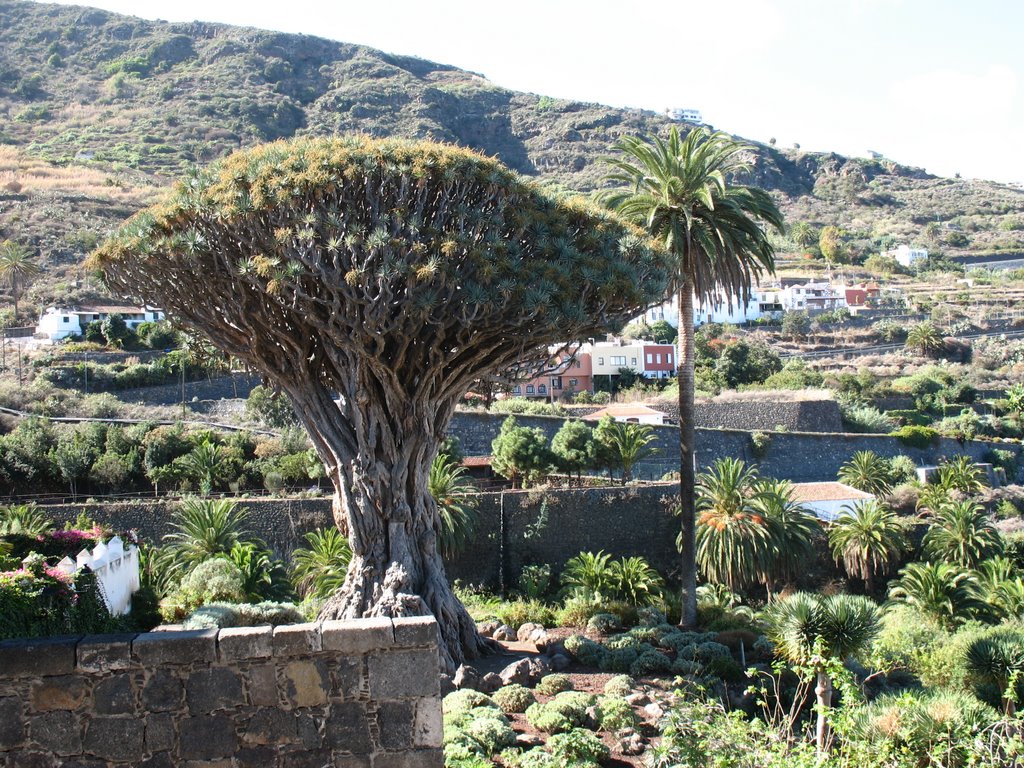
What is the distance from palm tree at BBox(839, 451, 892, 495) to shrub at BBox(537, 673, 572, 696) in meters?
25.1

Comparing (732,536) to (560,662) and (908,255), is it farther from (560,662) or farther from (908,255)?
(908,255)

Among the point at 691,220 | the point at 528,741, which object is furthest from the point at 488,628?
the point at 691,220

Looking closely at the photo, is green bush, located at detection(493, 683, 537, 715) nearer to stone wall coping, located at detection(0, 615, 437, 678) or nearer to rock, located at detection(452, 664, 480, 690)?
rock, located at detection(452, 664, 480, 690)

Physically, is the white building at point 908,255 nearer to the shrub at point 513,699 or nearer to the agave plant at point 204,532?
the agave plant at point 204,532

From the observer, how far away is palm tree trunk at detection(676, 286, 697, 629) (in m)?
20.0

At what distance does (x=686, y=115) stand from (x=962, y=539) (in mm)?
120191

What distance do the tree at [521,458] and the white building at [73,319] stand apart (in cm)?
2065

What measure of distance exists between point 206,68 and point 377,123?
23339 millimetres

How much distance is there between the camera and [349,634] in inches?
213

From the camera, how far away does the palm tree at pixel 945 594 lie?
866 inches

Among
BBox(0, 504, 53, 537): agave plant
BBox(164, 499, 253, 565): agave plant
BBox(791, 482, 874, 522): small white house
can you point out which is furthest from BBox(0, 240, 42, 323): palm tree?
BBox(791, 482, 874, 522): small white house

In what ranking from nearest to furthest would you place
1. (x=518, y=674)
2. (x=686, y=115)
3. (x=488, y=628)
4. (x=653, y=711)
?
(x=653, y=711), (x=518, y=674), (x=488, y=628), (x=686, y=115)

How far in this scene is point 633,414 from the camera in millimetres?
39781

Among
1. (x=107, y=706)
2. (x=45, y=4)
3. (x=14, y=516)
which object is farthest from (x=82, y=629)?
(x=45, y=4)
